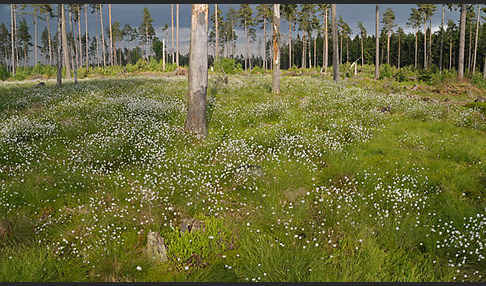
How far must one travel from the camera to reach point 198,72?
7.71 meters

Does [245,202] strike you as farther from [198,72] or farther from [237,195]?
[198,72]

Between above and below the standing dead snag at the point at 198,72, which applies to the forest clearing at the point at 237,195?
below

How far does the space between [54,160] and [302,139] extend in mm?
6007

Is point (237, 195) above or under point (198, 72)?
under

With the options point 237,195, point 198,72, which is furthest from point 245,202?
point 198,72

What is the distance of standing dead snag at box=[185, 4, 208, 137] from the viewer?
24.6 feet

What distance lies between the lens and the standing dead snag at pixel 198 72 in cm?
749

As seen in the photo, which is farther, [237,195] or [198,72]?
[198,72]

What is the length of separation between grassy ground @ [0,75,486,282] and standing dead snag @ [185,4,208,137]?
534 millimetres

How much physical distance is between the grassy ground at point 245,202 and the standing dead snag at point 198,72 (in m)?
0.53

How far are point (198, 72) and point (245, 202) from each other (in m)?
4.50

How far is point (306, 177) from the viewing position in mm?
5293

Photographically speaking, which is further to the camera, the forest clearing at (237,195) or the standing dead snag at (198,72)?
the standing dead snag at (198,72)

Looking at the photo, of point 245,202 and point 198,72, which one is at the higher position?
point 198,72
